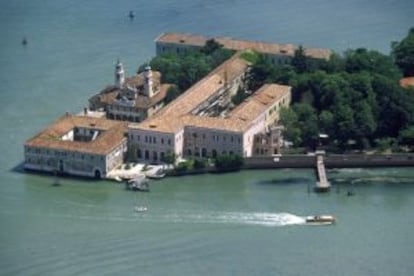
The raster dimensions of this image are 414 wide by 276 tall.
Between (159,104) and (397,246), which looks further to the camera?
(159,104)

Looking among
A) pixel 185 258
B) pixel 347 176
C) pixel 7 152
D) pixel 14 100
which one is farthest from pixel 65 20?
pixel 185 258

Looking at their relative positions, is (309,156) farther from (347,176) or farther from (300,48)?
(300,48)

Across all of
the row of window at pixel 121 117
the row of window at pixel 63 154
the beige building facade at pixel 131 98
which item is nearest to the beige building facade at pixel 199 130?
the beige building facade at pixel 131 98

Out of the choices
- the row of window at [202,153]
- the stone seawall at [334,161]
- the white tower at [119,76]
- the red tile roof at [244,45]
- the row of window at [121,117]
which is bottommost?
the stone seawall at [334,161]

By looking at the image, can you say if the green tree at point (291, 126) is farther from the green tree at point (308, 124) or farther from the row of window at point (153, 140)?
the row of window at point (153, 140)

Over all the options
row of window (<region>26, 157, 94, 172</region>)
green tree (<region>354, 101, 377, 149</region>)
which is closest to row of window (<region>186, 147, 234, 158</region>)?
row of window (<region>26, 157, 94, 172</region>)

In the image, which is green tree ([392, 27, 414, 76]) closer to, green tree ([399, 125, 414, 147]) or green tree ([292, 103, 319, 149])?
green tree ([292, 103, 319, 149])
